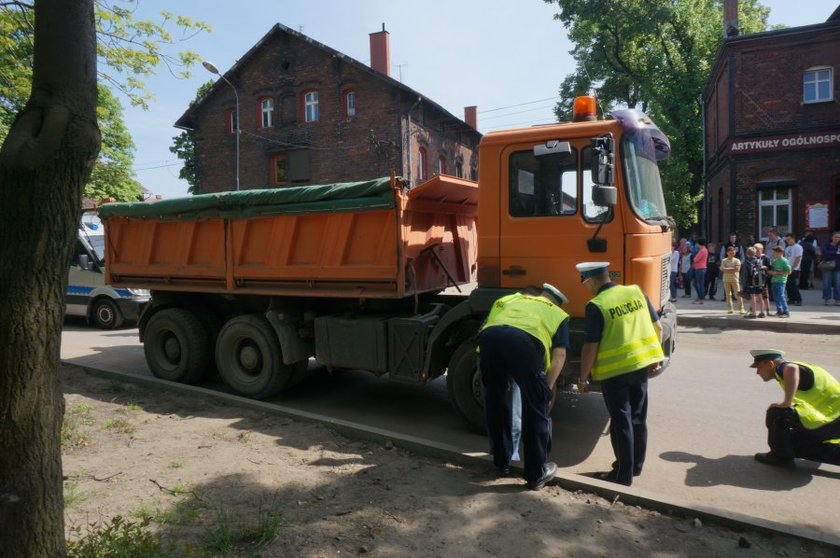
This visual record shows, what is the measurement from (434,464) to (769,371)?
8.71ft

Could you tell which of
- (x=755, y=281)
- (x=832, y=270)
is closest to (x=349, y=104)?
(x=755, y=281)

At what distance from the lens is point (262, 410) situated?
588cm

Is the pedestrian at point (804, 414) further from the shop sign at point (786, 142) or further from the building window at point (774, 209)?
the shop sign at point (786, 142)

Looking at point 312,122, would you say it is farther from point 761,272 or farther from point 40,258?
point 40,258

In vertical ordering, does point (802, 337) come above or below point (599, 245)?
below

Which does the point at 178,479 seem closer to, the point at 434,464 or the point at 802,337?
the point at 434,464

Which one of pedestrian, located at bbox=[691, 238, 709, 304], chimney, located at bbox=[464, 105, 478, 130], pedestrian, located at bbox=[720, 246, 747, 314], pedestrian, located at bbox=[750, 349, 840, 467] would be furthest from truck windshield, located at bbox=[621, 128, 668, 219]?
chimney, located at bbox=[464, 105, 478, 130]

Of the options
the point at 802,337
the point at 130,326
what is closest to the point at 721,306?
the point at 802,337

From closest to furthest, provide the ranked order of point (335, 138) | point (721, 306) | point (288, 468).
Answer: point (288, 468) → point (721, 306) → point (335, 138)

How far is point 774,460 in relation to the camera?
451cm

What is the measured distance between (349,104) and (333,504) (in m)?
25.0

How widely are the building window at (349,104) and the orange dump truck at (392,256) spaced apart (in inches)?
788

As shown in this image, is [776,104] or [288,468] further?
[776,104]

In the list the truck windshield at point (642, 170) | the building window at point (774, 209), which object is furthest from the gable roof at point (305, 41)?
the truck windshield at point (642, 170)
